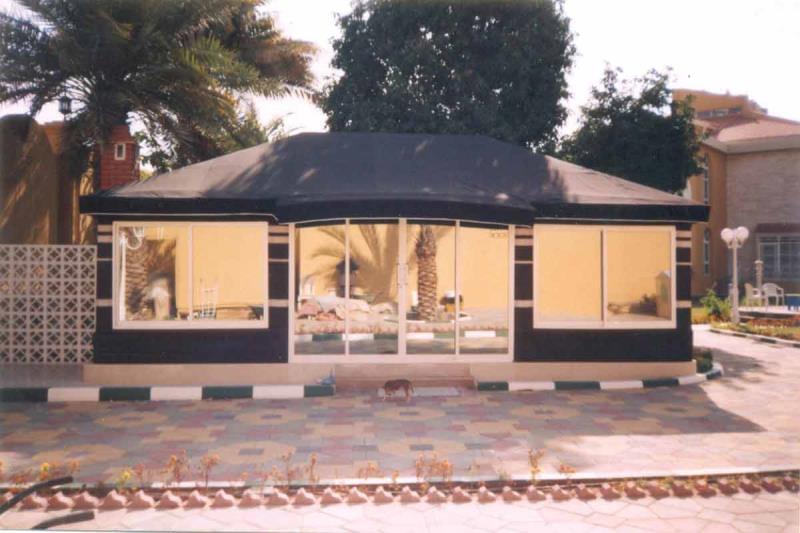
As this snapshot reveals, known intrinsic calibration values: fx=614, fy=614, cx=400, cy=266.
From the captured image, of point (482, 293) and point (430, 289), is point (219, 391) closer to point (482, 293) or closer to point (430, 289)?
point (430, 289)

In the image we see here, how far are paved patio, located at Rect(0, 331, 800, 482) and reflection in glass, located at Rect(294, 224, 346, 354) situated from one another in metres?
1.21

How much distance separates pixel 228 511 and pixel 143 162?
61.5ft

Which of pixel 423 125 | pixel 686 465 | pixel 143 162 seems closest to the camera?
pixel 686 465

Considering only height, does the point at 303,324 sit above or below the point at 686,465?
above

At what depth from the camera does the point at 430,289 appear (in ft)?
33.6

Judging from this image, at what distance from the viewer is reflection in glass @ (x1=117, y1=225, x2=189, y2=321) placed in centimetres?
1007

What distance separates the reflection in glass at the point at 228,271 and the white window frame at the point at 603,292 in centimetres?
457

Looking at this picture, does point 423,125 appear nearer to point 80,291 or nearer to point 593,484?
point 80,291

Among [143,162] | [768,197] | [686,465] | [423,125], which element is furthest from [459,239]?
[768,197]

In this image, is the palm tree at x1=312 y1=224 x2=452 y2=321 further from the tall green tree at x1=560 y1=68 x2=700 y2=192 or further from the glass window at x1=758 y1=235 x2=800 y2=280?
the glass window at x1=758 y1=235 x2=800 y2=280

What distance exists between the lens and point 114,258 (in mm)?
10000

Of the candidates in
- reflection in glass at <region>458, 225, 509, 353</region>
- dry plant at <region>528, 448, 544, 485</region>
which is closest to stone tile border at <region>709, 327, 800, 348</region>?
reflection in glass at <region>458, 225, 509, 353</region>

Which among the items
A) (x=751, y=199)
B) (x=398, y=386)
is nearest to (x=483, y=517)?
(x=398, y=386)

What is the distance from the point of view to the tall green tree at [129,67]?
12.4 meters
